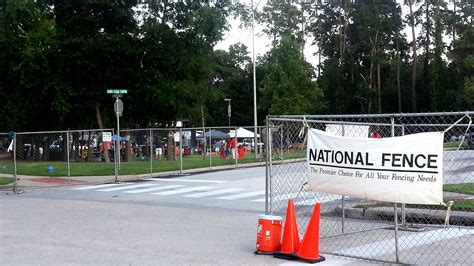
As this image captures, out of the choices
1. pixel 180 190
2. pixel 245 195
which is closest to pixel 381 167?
pixel 245 195

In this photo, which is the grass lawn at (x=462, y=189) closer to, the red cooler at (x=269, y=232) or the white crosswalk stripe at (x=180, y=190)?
the white crosswalk stripe at (x=180, y=190)

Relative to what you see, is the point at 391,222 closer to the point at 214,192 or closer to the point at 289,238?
the point at 289,238

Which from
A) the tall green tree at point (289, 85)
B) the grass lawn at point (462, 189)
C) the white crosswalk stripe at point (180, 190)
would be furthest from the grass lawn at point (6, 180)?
the tall green tree at point (289, 85)

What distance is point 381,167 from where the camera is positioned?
7.49 m

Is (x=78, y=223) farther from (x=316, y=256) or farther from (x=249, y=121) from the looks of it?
(x=249, y=121)

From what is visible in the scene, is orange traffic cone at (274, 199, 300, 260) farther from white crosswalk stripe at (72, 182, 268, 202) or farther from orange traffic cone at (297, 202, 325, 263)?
white crosswalk stripe at (72, 182, 268, 202)

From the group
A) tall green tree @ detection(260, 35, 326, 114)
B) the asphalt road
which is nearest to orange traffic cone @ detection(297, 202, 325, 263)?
the asphalt road

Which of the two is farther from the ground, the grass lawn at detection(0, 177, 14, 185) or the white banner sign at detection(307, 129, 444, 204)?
the white banner sign at detection(307, 129, 444, 204)

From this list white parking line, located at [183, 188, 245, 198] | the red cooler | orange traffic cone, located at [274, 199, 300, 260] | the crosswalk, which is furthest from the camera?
white parking line, located at [183, 188, 245, 198]

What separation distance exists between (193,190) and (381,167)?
42.7 feet

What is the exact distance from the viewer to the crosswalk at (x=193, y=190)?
1688cm

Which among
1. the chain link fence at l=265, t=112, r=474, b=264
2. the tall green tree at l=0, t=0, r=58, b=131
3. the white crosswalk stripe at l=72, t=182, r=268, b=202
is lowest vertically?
the white crosswalk stripe at l=72, t=182, r=268, b=202

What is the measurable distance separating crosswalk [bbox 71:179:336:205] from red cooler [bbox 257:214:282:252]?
5884 millimetres

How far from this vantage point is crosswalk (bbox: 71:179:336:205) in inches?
664
